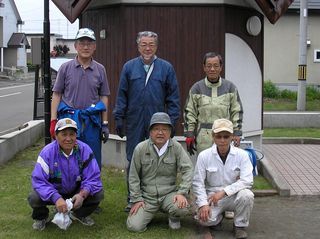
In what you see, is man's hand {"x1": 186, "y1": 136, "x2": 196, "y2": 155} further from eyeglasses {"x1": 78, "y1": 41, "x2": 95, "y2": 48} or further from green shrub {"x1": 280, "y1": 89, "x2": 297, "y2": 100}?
green shrub {"x1": 280, "y1": 89, "x2": 297, "y2": 100}

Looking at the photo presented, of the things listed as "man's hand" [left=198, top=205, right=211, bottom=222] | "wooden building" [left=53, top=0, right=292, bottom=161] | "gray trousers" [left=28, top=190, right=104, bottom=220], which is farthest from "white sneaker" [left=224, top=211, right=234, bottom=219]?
"wooden building" [left=53, top=0, right=292, bottom=161]

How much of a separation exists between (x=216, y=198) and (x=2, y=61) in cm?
5200

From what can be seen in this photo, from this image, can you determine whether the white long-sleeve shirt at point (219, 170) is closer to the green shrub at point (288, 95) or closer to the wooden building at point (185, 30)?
the wooden building at point (185, 30)

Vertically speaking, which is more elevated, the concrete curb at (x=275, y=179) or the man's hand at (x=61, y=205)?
the man's hand at (x=61, y=205)

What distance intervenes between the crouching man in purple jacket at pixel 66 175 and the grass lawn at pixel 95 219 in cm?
21

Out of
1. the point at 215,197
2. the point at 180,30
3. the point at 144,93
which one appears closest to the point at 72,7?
the point at 180,30

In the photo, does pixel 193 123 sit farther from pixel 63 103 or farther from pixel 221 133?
pixel 63 103

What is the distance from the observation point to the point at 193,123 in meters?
6.09

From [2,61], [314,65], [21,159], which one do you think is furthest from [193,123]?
[2,61]

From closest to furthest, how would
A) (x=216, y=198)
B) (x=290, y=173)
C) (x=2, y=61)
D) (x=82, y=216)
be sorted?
1. (x=216, y=198)
2. (x=82, y=216)
3. (x=290, y=173)
4. (x=2, y=61)

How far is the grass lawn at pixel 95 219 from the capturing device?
550 centimetres

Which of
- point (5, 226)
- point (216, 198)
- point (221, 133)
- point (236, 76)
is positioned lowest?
point (5, 226)

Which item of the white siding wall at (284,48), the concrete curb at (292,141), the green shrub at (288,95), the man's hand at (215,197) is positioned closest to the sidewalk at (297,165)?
the concrete curb at (292,141)

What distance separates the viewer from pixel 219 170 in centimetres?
554
